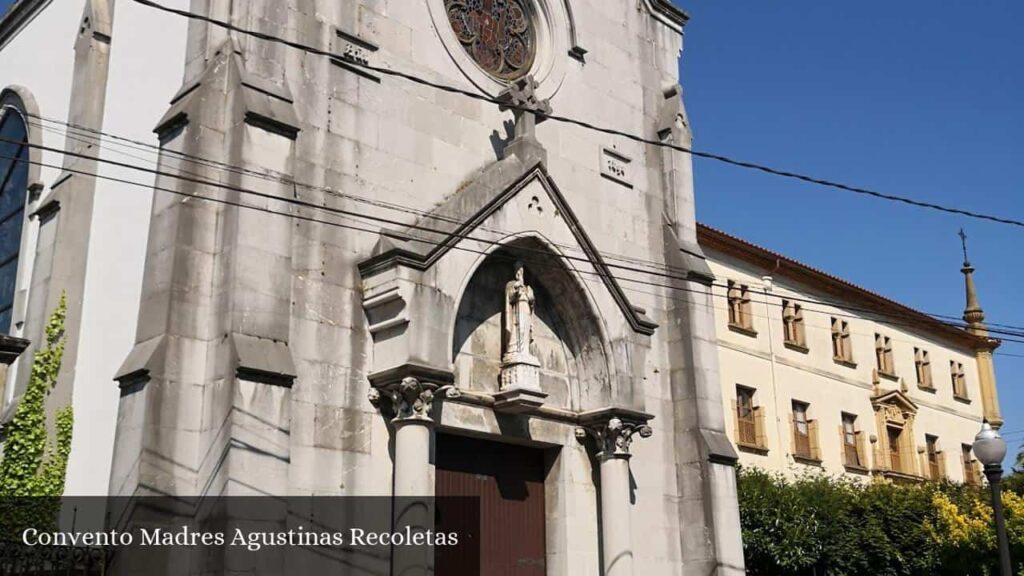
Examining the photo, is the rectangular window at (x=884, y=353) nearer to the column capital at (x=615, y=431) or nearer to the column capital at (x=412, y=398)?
the column capital at (x=615, y=431)

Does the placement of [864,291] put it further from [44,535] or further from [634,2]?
[44,535]

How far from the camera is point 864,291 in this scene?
42469mm

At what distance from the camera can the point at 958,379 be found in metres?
47.8

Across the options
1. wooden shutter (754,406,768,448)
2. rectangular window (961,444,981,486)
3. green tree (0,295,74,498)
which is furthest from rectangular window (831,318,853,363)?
green tree (0,295,74,498)

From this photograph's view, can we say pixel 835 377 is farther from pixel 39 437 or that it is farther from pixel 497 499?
pixel 39 437

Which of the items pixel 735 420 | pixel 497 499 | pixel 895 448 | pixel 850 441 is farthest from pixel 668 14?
pixel 895 448

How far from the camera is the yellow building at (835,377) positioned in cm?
3559

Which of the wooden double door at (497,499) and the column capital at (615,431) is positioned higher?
the column capital at (615,431)

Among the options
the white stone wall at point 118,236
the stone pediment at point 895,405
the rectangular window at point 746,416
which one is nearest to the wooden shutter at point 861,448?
the stone pediment at point 895,405

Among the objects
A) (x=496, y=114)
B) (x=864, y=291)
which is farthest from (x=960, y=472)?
(x=496, y=114)

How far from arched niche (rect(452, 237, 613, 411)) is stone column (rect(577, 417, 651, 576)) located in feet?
1.70

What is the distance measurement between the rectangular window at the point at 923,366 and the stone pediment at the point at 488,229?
28.9 meters

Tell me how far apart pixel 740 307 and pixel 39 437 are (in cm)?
2473

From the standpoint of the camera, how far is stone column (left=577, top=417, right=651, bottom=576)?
17781 millimetres
